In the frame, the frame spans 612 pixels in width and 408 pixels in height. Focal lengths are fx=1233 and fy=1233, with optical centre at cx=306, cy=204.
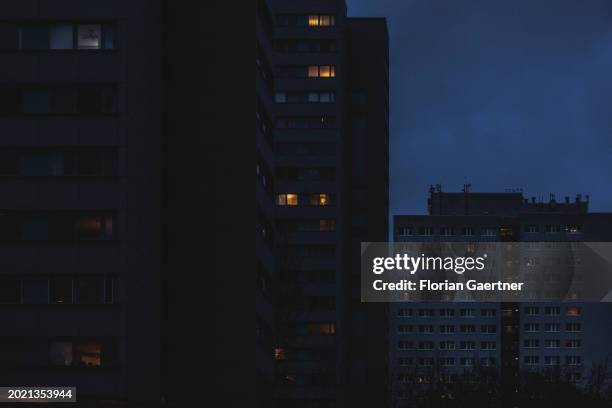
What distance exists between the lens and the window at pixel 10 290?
55.2 m

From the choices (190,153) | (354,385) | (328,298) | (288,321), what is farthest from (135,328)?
(354,385)

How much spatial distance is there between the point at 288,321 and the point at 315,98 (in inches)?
1502

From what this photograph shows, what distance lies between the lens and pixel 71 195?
184ft

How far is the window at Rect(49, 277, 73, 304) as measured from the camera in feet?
181

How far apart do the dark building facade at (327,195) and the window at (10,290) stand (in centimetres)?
5626

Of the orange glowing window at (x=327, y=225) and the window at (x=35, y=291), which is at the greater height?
the orange glowing window at (x=327, y=225)

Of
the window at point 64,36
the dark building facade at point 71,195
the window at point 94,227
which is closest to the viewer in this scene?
the dark building facade at point 71,195

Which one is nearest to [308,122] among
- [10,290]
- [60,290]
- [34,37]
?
[34,37]

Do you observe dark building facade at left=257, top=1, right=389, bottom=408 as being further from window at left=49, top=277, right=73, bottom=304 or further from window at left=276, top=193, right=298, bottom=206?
window at left=49, top=277, right=73, bottom=304

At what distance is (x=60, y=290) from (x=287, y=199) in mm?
71440

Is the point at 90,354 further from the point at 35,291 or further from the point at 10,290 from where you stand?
the point at 10,290

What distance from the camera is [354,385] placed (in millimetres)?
134625

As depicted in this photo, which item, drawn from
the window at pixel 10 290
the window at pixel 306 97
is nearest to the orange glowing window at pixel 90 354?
the window at pixel 10 290

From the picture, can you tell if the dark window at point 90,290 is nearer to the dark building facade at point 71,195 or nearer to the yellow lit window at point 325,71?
the dark building facade at point 71,195
